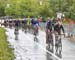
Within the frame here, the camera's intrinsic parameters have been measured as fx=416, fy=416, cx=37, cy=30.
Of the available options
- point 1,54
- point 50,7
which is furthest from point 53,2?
point 1,54

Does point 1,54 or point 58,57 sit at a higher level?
point 1,54

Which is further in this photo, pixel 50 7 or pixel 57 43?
pixel 50 7

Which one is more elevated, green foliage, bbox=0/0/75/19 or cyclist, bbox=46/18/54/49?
cyclist, bbox=46/18/54/49

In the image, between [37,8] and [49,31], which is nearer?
[49,31]

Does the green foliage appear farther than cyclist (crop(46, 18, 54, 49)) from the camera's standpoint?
Yes

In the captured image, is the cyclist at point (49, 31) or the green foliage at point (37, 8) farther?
the green foliage at point (37, 8)

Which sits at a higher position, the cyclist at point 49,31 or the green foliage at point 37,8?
the cyclist at point 49,31

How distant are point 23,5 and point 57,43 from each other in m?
51.6

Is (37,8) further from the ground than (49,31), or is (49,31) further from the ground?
(49,31)

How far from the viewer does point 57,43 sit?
23.2 meters

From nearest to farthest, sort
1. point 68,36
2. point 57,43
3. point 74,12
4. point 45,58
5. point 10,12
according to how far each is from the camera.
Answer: point 45,58, point 57,43, point 68,36, point 74,12, point 10,12

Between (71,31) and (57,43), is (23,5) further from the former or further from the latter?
(57,43)

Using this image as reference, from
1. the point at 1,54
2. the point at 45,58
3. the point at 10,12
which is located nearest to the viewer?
the point at 1,54

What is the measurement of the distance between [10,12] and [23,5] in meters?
4.62
